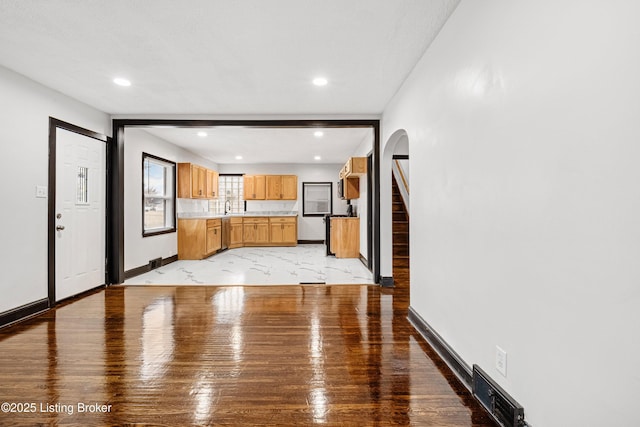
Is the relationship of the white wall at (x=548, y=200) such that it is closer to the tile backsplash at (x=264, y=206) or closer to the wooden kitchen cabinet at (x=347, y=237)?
the wooden kitchen cabinet at (x=347, y=237)

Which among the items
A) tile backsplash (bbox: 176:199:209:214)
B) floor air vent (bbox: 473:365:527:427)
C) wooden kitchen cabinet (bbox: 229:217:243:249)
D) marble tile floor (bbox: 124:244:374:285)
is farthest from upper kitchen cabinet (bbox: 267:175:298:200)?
floor air vent (bbox: 473:365:527:427)

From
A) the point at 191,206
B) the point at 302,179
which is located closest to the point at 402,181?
the point at 302,179

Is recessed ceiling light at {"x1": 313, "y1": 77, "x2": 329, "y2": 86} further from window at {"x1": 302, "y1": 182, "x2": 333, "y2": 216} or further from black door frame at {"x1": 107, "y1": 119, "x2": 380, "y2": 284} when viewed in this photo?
window at {"x1": 302, "y1": 182, "x2": 333, "y2": 216}

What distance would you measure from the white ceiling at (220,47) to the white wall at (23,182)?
0.24 metres

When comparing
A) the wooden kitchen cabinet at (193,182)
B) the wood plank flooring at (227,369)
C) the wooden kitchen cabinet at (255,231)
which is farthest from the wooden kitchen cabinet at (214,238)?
the wood plank flooring at (227,369)

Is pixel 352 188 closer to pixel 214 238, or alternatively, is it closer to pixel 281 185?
pixel 281 185

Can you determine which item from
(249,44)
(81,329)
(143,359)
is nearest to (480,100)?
(249,44)

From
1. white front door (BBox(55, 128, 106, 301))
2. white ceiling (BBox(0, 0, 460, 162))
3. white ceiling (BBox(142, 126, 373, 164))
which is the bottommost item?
white front door (BBox(55, 128, 106, 301))

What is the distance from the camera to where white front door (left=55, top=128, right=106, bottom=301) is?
3.82 meters

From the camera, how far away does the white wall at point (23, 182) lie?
122 inches

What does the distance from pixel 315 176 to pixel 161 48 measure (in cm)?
728

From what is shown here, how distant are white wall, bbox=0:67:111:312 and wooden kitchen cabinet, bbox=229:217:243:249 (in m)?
5.50

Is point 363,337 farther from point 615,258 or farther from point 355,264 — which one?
point 355,264

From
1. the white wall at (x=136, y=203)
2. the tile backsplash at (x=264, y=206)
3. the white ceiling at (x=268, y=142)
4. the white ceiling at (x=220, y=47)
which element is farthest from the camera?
the tile backsplash at (x=264, y=206)
